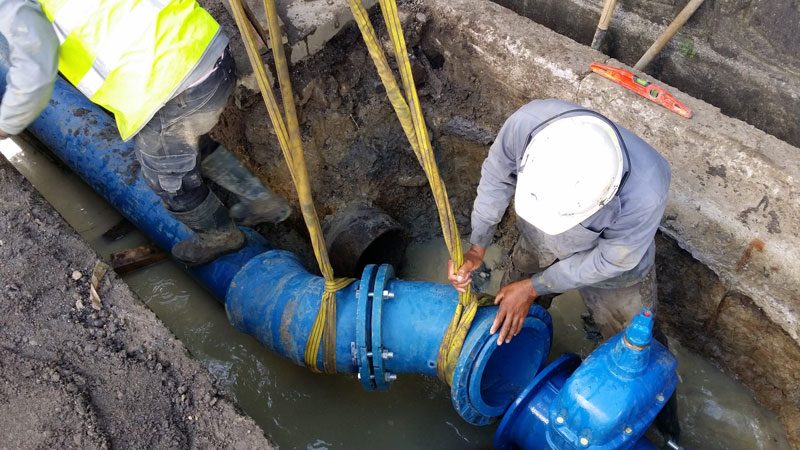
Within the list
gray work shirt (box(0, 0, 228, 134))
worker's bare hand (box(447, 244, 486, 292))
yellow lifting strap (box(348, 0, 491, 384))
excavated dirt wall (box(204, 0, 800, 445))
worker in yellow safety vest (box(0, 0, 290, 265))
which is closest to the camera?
yellow lifting strap (box(348, 0, 491, 384))

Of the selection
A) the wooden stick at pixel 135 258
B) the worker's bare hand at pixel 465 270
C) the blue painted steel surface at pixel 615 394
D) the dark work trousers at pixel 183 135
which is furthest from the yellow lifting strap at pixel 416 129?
the wooden stick at pixel 135 258

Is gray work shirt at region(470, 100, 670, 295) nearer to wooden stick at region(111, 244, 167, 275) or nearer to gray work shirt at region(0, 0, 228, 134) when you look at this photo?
gray work shirt at region(0, 0, 228, 134)

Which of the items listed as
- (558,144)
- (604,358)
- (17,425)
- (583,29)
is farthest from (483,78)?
(17,425)

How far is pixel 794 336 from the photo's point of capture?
2.99m

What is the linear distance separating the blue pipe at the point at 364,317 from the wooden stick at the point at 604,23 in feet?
5.33

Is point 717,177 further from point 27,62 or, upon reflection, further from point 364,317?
point 27,62

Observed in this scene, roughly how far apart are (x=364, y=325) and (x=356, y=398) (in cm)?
85

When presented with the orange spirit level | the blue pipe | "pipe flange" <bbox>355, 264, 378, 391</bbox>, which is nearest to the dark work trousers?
the blue pipe

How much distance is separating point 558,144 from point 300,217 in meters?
2.15

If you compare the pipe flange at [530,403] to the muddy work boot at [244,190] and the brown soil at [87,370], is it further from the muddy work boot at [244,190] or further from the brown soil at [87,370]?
the muddy work boot at [244,190]

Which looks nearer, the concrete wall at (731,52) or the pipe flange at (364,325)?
the pipe flange at (364,325)

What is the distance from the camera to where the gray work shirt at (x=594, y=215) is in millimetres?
2391

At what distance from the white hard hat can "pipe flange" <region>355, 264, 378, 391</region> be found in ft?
2.90

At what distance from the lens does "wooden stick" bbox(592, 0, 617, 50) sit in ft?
11.2
